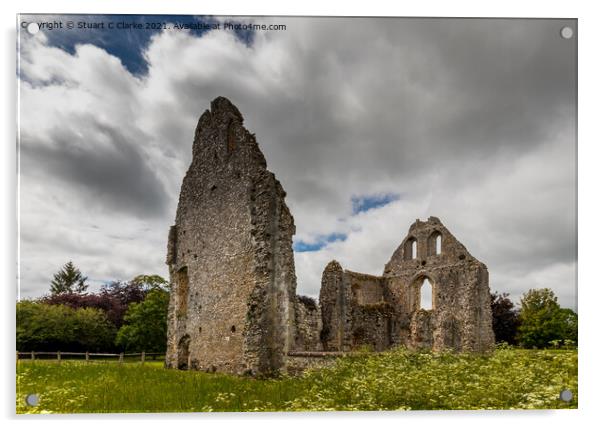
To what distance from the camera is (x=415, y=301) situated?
81.7ft

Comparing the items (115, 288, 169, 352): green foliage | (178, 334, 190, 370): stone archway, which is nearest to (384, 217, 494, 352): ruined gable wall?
(178, 334, 190, 370): stone archway

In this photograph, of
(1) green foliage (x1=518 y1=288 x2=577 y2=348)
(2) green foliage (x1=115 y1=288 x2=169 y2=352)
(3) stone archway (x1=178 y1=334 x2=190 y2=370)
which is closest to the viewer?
(1) green foliage (x1=518 y1=288 x2=577 y2=348)

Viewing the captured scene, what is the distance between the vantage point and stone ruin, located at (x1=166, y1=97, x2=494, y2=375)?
12109 mm

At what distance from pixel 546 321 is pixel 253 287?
21.2ft

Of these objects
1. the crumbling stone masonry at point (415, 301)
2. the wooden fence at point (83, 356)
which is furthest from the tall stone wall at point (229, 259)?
the crumbling stone masonry at point (415, 301)

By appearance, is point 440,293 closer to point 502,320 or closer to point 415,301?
point 415,301

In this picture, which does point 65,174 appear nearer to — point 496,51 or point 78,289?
point 78,289

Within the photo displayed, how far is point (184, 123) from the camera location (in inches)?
403

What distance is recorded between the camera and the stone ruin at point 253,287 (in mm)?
12109

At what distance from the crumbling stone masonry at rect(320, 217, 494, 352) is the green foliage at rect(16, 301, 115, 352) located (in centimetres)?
739

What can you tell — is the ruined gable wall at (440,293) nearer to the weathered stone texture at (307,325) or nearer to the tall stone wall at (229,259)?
the weathered stone texture at (307,325)

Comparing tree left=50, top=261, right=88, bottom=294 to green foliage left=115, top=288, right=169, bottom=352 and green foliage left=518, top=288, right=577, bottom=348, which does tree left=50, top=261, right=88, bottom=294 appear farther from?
green foliage left=518, top=288, right=577, bottom=348
